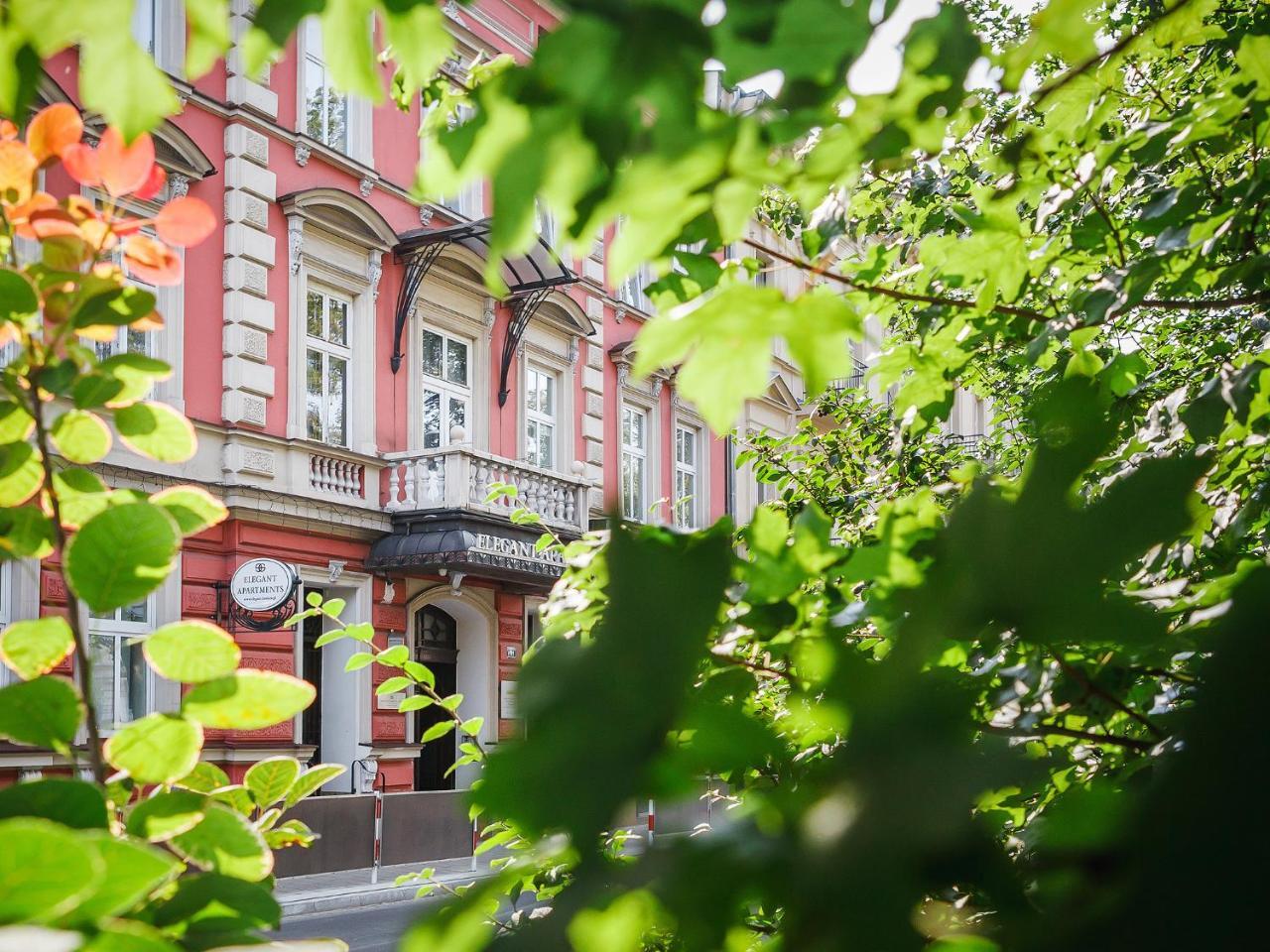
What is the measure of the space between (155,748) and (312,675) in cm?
1087

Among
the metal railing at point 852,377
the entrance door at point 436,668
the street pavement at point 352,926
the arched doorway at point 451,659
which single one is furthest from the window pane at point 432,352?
the street pavement at point 352,926

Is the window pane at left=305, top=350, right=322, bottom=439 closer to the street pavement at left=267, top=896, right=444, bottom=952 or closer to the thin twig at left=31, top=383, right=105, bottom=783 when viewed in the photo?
the street pavement at left=267, top=896, right=444, bottom=952

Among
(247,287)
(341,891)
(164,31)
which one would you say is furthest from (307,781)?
(164,31)

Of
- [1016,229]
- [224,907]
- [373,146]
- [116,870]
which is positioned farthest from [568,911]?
[373,146]

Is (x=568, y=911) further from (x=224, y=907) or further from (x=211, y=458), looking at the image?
(x=211, y=458)

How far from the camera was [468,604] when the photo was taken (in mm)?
12484

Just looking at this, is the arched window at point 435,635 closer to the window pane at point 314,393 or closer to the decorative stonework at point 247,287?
the window pane at point 314,393

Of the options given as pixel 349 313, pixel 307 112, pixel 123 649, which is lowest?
pixel 123 649

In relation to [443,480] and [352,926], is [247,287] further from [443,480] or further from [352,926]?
[352,926]

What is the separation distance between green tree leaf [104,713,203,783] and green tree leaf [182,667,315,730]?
0.01 metres

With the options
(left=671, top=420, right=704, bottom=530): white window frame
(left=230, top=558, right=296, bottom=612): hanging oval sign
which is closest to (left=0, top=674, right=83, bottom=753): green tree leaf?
(left=230, top=558, right=296, bottom=612): hanging oval sign

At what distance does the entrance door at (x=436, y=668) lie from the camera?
12227 millimetres

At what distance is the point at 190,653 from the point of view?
742 millimetres

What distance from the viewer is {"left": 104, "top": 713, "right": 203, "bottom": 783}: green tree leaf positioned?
73cm
